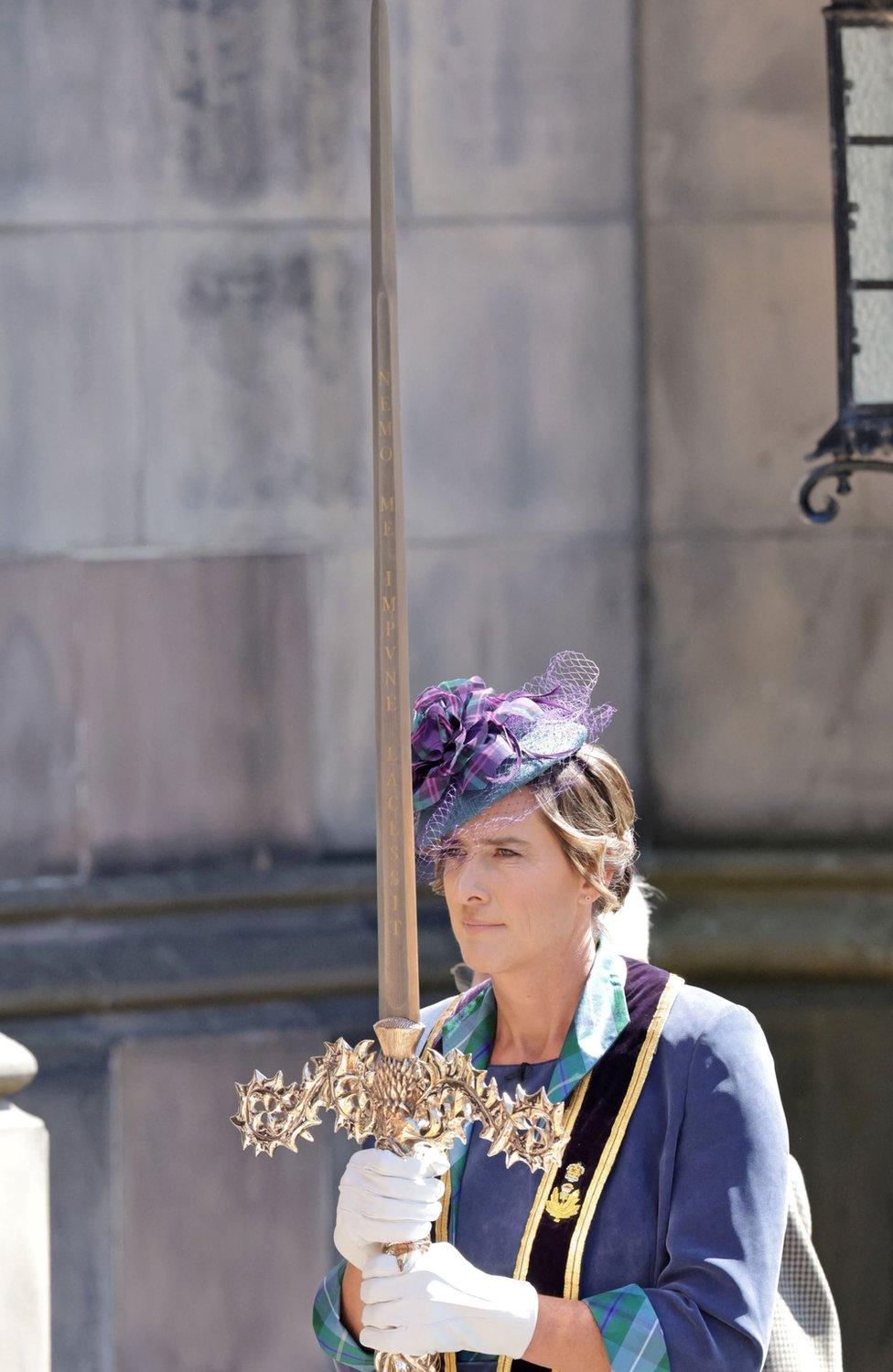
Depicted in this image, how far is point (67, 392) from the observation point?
14.8 feet

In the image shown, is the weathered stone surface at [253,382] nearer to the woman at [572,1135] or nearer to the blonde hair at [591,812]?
the woman at [572,1135]

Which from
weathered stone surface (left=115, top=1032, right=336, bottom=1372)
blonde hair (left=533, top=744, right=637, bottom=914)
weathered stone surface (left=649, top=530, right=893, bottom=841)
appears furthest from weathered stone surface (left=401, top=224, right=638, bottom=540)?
blonde hair (left=533, top=744, right=637, bottom=914)

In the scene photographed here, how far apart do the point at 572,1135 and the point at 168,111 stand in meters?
2.99

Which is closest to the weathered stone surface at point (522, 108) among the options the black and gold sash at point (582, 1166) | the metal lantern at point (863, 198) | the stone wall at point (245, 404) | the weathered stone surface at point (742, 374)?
the stone wall at point (245, 404)

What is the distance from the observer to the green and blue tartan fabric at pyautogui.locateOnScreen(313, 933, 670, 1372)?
2035 millimetres

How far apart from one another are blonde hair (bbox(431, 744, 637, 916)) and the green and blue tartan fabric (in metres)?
0.12

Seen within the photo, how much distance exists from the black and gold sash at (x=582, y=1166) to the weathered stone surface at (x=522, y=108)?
2.74 metres

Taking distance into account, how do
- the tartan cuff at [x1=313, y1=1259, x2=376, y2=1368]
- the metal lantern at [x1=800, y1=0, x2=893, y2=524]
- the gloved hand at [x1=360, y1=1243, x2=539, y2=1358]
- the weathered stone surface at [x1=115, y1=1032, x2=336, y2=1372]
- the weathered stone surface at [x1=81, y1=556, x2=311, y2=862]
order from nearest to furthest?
the gloved hand at [x1=360, y1=1243, x2=539, y2=1358], the tartan cuff at [x1=313, y1=1259, x2=376, y2=1368], the metal lantern at [x1=800, y1=0, x2=893, y2=524], the weathered stone surface at [x1=115, y1=1032, x2=336, y2=1372], the weathered stone surface at [x1=81, y1=556, x2=311, y2=862]

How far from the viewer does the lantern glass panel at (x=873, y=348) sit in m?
4.20

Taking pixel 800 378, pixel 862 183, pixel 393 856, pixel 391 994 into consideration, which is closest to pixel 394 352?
pixel 393 856

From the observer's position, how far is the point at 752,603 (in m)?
4.58

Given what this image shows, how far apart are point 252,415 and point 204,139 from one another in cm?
63

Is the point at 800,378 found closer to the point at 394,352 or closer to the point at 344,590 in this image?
the point at 344,590

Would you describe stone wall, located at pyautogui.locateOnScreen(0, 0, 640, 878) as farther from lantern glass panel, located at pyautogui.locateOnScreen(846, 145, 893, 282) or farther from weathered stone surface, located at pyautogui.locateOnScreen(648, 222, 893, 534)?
lantern glass panel, located at pyautogui.locateOnScreen(846, 145, 893, 282)
